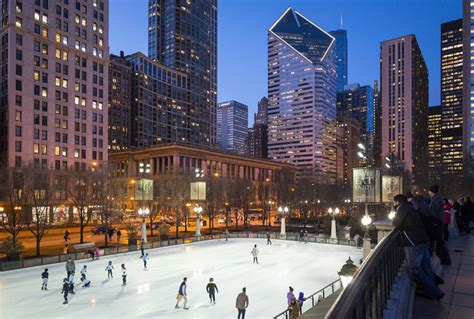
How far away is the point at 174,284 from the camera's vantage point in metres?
25.4

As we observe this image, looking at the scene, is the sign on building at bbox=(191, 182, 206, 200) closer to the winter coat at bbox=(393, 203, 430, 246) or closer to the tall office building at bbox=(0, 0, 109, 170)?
the winter coat at bbox=(393, 203, 430, 246)

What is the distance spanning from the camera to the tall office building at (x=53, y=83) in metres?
72.7

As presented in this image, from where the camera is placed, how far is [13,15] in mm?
72625

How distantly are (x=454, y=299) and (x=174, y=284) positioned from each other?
70.6 feet

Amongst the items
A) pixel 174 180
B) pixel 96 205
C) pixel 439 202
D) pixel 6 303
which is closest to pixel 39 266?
pixel 6 303

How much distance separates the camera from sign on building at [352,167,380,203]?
2306 cm

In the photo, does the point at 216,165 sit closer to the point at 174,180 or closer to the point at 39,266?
the point at 174,180

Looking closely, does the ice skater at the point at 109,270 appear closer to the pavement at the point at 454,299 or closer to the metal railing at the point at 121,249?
the metal railing at the point at 121,249

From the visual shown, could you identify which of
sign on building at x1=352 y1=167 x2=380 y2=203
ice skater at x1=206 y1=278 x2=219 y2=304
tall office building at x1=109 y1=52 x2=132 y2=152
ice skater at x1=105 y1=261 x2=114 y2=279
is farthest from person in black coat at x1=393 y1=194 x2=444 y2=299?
tall office building at x1=109 y1=52 x2=132 y2=152

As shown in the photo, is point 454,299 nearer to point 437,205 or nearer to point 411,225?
point 411,225

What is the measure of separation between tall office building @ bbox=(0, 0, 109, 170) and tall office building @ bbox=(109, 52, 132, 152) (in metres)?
68.7

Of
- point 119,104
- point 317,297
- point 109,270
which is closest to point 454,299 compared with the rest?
point 317,297

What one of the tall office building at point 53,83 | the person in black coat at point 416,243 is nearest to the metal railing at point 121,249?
the person in black coat at point 416,243

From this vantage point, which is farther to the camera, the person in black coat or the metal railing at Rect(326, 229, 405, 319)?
the person in black coat
